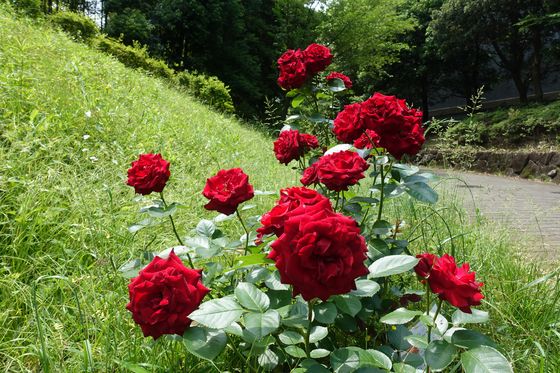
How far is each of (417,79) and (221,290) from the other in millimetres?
24072

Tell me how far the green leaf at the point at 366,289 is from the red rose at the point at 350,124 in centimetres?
56

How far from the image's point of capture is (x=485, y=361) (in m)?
0.87

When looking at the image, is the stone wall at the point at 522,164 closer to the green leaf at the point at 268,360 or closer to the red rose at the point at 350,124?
the red rose at the point at 350,124

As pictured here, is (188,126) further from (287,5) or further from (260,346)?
(287,5)

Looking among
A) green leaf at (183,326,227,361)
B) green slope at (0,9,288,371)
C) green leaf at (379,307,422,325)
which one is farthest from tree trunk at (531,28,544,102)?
green leaf at (183,326,227,361)

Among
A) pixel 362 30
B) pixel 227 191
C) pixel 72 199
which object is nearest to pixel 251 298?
pixel 227 191

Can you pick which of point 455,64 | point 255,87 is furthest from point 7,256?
point 455,64

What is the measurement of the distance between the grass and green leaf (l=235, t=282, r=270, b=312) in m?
0.31

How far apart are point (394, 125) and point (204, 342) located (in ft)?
2.95

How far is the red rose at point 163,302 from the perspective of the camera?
0.88 meters

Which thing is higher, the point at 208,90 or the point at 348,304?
the point at 348,304

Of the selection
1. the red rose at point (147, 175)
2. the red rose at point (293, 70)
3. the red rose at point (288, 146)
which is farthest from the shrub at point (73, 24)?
the red rose at point (147, 175)

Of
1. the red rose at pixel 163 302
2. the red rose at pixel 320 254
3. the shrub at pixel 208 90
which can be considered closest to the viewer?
the red rose at pixel 320 254

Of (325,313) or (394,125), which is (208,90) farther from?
(325,313)
